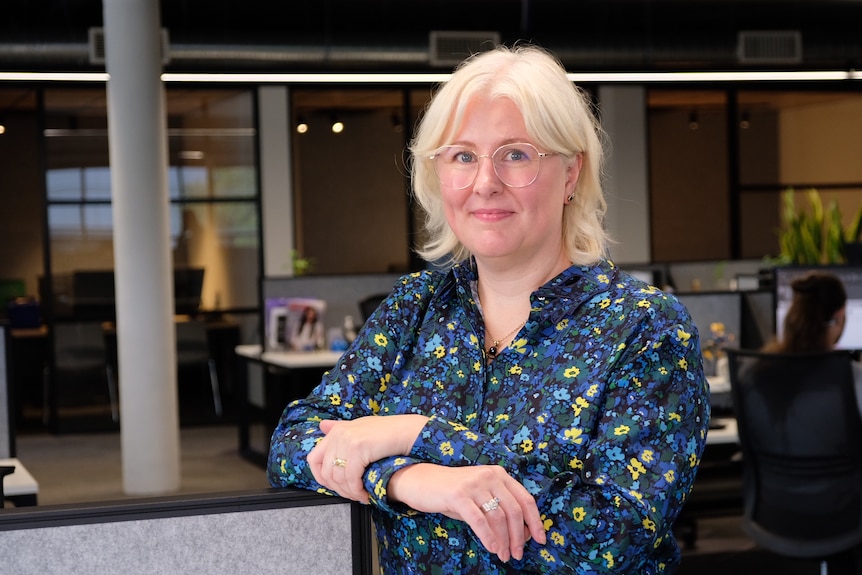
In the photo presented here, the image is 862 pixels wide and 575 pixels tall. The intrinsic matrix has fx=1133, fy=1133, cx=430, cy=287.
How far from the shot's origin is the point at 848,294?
5.22 meters

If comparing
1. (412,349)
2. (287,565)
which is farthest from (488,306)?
(287,565)

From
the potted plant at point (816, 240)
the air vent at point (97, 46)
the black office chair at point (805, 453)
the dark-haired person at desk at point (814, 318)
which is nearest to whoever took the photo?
the black office chair at point (805, 453)

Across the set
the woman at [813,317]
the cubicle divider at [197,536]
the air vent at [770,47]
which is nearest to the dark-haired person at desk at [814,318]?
the woman at [813,317]

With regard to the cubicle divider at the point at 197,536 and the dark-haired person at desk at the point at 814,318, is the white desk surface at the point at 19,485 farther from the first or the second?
the dark-haired person at desk at the point at 814,318

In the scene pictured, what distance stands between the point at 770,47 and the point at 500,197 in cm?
730

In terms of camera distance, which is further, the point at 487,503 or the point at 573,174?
the point at 573,174

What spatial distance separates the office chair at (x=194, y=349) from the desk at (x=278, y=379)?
1201mm

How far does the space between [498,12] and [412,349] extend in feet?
22.1

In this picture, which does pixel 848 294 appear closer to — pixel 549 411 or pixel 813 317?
pixel 813 317

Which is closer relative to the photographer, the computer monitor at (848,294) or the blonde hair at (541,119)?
the blonde hair at (541,119)

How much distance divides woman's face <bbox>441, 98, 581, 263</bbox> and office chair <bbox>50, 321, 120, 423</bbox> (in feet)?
25.5

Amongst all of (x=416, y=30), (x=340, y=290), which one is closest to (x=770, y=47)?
(x=416, y=30)

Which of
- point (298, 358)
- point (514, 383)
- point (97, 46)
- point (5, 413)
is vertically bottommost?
point (298, 358)

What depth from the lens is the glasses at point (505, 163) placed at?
127 cm
